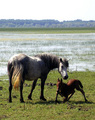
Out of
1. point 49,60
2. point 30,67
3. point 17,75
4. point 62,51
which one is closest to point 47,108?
point 17,75

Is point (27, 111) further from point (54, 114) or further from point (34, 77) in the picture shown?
point (34, 77)

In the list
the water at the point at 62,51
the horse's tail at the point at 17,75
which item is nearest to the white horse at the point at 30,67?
the horse's tail at the point at 17,75

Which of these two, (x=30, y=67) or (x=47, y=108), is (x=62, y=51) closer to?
(x=30, y=67)

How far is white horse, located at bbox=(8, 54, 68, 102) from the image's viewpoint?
11367mm

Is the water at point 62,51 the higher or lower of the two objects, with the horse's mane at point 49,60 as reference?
lower

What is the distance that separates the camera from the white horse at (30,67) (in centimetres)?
1137

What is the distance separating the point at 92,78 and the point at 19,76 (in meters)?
7.93

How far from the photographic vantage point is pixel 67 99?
1170 cm

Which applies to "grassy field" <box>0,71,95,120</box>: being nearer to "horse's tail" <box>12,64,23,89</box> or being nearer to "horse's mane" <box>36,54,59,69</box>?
"horse's tail" <box>12,64,23,89</box>

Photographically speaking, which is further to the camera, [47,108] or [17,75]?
[17,75]

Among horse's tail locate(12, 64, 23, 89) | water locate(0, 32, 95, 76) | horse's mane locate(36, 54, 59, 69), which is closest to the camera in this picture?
horse's tail locate(12, 64, 23, 89)

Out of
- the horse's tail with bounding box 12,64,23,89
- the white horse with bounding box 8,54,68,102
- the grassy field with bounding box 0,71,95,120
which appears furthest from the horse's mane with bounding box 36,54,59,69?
the grassy field with bounding box 0,71,95,120

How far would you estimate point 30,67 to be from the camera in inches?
462

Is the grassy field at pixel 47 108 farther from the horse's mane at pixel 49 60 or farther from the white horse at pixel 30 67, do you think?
the horse's mane at pixel 49 60
